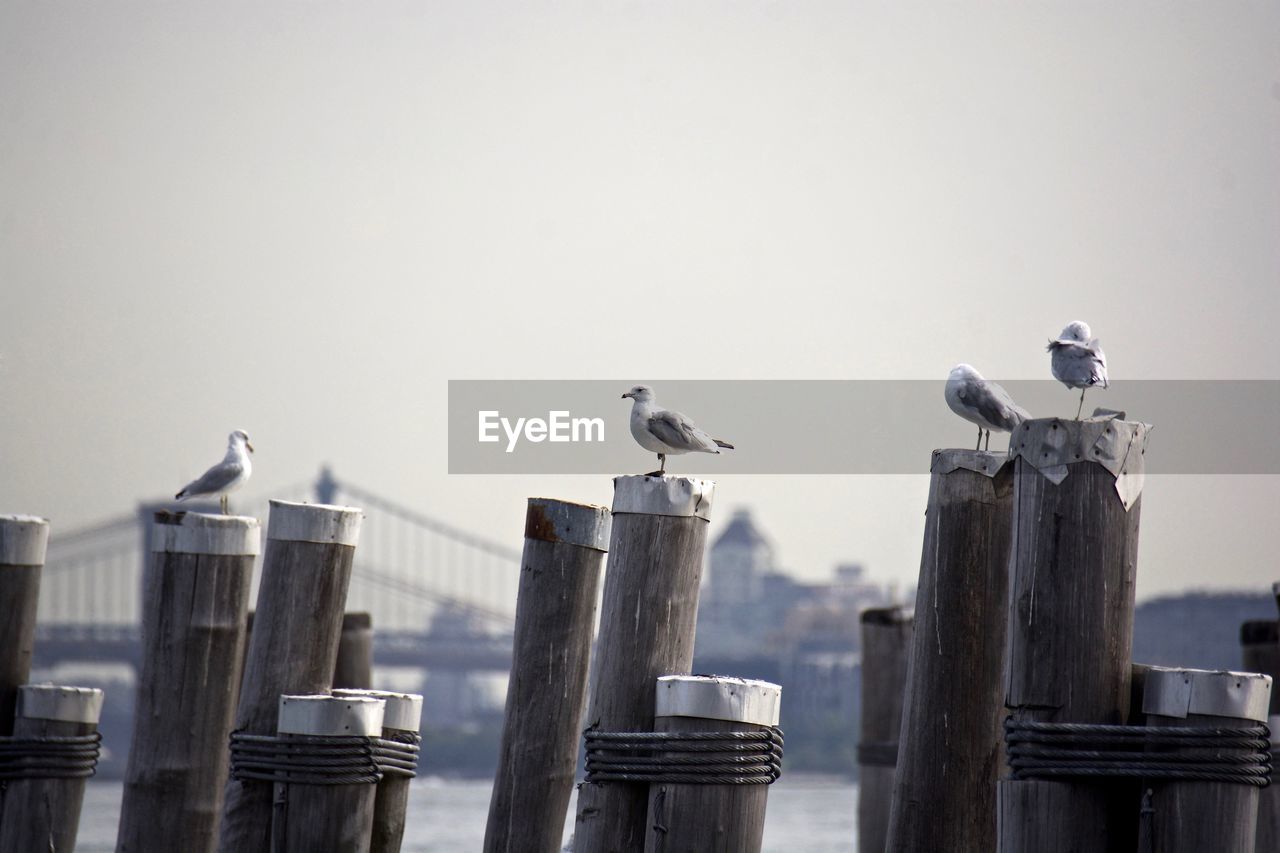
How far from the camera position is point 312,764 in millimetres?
5074

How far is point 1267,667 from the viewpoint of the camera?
7.08 meters

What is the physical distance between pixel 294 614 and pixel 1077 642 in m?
2.57

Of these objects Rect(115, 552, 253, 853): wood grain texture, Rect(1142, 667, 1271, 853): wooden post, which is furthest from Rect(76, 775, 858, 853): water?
Rect(1142, 667, 1271, 853): wooden post

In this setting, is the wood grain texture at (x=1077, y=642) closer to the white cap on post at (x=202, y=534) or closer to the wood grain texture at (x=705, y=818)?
the wood grain texture at (x=705, y=818)

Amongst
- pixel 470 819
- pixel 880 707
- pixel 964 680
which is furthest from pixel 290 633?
pixel 470 819

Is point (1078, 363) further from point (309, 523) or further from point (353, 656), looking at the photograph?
point (353, 656)

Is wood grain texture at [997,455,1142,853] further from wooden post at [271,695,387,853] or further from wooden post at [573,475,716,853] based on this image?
wooden post at [271,695,387,853]

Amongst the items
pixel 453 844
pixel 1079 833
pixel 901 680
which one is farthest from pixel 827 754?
pixel 1079 833

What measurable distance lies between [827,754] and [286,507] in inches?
2494

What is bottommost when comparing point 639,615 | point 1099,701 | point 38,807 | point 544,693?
point 38,807

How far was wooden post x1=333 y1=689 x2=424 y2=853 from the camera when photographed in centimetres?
550

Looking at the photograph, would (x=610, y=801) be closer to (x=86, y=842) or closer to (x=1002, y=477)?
(x=1002, y=477)

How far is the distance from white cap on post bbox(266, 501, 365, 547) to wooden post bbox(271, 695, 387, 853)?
497mm

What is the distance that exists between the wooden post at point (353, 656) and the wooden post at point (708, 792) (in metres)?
3.75
